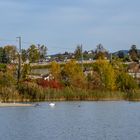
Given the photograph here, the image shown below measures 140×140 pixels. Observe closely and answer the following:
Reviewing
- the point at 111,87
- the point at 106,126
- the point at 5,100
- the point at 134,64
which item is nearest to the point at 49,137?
the point at 106,126

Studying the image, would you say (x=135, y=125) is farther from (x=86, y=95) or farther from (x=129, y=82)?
(x=129, y=82)

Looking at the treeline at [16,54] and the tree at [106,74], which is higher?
the treeline at [16,54]

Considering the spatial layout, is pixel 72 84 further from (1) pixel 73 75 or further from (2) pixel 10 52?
(2) pixel 10 52

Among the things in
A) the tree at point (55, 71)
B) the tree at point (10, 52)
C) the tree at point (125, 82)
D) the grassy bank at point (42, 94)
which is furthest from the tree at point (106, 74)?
the tree at point (10, 52)

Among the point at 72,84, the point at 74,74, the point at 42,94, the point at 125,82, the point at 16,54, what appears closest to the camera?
the point at 42,94

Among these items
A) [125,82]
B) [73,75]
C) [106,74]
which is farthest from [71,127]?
[73,75]

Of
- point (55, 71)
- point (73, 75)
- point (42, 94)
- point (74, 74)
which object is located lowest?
point (42, 94)

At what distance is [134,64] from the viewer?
17488 centimetres

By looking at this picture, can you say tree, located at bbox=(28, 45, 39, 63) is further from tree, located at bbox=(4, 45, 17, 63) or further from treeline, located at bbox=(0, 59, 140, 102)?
treeline, located at bbox=(0, 59, 140, 102)

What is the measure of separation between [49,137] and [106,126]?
9.24m

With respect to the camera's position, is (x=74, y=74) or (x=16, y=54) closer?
(x=74, y=74)

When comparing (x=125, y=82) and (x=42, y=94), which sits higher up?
(x=125, y=82)

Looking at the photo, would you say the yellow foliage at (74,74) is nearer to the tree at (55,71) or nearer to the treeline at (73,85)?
the treeline at (73,85)

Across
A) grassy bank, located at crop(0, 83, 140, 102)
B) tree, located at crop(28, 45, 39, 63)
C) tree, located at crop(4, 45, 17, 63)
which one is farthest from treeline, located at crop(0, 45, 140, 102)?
tree, located at crop(4, 45, 17, 63)
